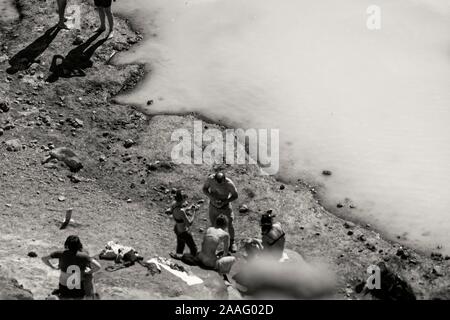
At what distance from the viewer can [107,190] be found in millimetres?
11828

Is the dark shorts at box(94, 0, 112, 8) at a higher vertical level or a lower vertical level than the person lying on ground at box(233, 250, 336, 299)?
higher

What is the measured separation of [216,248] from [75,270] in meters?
2.25

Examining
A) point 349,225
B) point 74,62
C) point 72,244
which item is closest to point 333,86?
point 349,225

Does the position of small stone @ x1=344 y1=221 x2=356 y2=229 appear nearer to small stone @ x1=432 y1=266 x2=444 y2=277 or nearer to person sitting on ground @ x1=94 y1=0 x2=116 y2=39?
small stone @ x1=432 y1=266 x2=444 y2=277

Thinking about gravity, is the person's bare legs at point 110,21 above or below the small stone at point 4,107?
above

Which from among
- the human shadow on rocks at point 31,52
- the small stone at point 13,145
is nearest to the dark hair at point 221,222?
the small stone at point 13,145

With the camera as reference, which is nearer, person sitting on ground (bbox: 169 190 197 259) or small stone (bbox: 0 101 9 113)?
person sitting on ground (bbox: 169 190 197 259)

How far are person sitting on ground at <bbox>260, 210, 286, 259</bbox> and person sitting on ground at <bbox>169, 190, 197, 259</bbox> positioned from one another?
1.15 m

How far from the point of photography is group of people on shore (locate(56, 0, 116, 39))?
49.8 ft

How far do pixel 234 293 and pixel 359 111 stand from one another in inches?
226

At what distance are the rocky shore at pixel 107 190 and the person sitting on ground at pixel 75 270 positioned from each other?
50cm

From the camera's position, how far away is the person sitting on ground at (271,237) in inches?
380

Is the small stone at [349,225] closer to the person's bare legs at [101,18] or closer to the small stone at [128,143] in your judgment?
the small stone at [128,143]

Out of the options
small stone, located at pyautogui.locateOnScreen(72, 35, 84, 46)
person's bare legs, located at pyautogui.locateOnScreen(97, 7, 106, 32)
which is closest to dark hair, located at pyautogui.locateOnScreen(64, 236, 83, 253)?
small stone, located at pyautogui.locateOnScreen(72, 35, 84, 46)
